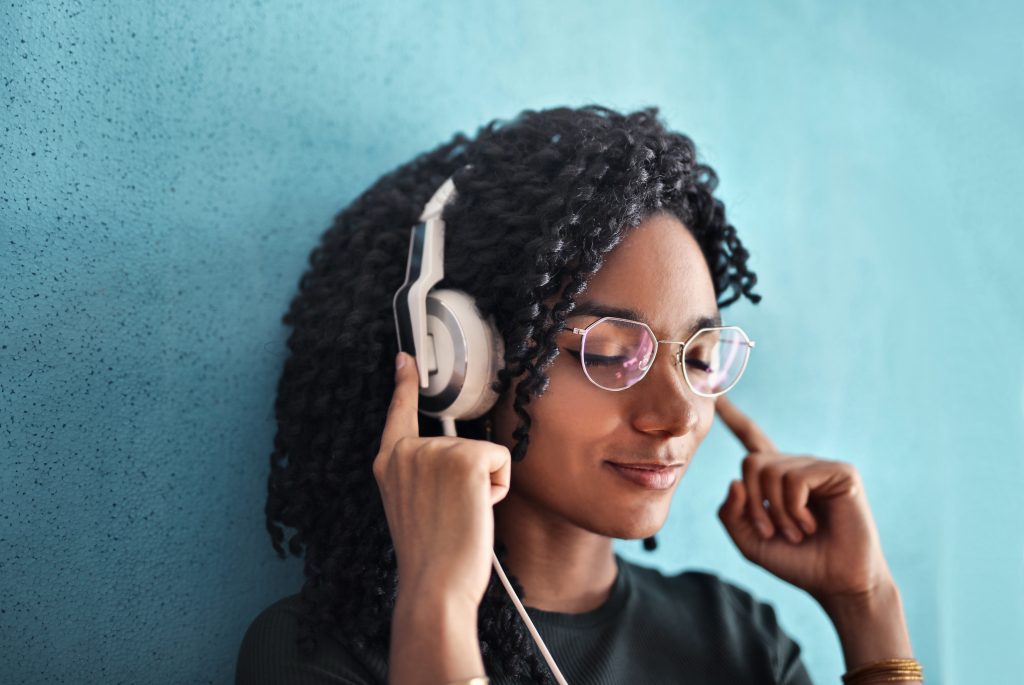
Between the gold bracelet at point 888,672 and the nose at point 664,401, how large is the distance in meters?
0.56

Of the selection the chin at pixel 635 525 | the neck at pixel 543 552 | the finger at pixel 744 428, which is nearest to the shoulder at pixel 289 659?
the neck at pixel 543 552

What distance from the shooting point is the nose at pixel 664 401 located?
1.12 meters

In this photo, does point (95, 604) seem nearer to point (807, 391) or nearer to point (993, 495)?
point (807, 391)

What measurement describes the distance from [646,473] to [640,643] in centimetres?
34

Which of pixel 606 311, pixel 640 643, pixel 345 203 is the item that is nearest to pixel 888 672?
pixel 640 643

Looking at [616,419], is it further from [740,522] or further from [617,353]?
[740,522]

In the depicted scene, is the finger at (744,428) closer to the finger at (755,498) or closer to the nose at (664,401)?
the finger at (755,498)

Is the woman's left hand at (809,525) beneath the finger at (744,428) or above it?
beneath

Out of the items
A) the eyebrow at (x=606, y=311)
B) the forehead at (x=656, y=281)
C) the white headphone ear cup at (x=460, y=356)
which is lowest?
the white headphone ear cup at (x=460, y=356)

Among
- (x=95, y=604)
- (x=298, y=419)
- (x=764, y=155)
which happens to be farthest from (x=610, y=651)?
(x=764, y=155)

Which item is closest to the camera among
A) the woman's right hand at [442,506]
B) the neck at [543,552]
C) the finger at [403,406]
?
the woman's right hand at [442,506]

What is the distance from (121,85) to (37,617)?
0.73m

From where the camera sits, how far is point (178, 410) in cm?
122

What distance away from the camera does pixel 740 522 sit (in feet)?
4.99
